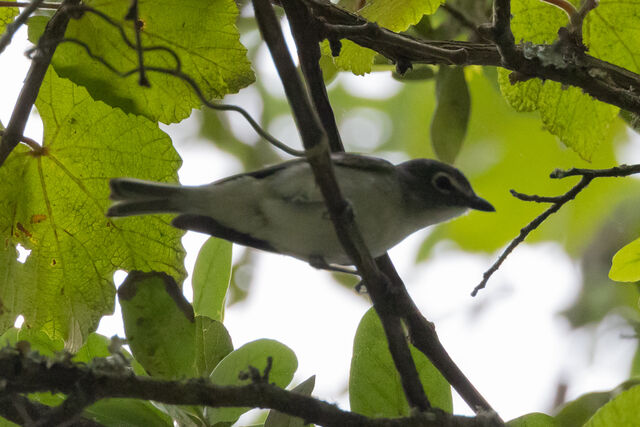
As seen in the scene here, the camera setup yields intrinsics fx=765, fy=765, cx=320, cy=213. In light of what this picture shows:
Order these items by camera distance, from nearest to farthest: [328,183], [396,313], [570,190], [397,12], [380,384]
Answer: [328,183], [396,313], [380,384], [570,190], [397,12]

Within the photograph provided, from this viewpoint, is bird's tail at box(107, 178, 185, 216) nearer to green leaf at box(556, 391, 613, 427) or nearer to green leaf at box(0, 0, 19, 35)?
green leaf at box(0, 0, 19, 35)

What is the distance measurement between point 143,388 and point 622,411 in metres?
1.07

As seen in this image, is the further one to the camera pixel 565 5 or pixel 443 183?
pixel 443 183

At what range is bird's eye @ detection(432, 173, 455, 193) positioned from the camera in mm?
2582

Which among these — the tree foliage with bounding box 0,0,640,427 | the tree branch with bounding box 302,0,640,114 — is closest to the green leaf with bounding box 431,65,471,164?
the tree foliage with bounding box 0,0,640,427

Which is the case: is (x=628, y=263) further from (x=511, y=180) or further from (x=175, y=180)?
(x=511, y=180)

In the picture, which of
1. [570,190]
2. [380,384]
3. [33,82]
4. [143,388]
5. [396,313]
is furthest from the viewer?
[570,190]

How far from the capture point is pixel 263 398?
1479 millimetres

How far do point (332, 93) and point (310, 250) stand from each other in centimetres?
410

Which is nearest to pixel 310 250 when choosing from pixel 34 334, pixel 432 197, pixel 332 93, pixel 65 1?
pixel 432 197

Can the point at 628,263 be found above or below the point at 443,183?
below

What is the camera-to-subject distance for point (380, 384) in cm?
194

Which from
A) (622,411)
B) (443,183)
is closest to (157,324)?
(622,411)

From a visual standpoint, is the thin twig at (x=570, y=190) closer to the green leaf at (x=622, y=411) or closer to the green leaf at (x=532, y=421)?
the green leaf at (x=532, y=421)
